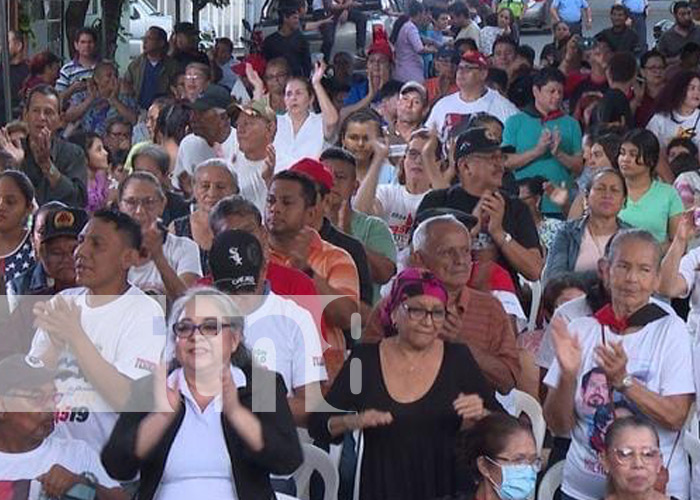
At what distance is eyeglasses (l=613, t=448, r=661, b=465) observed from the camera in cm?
522

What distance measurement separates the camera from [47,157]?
8.85 meters

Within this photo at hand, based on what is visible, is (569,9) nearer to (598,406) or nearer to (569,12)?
(569,12)

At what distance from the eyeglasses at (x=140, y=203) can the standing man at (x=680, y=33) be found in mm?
8918

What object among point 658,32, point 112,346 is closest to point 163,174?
point 112,346

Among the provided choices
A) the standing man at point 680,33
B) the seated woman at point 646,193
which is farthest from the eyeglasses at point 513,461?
the standing man at point 680,33

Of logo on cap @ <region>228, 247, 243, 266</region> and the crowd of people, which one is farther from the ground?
logo on cap @ <region>228, 247, 243, 266</region>

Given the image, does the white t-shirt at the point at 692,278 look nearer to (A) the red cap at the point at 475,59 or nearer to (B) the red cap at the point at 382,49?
(A) the red cap at the point at 475,59

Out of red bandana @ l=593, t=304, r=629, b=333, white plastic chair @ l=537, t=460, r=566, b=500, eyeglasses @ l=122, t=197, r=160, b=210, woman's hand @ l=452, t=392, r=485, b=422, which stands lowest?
white plastic chair @ l=537, t=460, r=566, b=500

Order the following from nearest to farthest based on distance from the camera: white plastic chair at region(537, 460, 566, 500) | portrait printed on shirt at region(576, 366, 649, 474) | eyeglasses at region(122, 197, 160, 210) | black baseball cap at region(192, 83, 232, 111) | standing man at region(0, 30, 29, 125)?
portrait printed on shirt at region(576, 366, 649, 474)
white plastic chair at region(537, 460, 566, 500)
eyeglasses at region(122, 197, 160, 210)
black baseball cap at region(192, 83, 232, 111)
standing man at region(0, 30, 29, 125)

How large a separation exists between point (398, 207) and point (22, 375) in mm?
3572

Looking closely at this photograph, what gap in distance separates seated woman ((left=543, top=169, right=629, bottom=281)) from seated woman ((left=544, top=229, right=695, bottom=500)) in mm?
1630

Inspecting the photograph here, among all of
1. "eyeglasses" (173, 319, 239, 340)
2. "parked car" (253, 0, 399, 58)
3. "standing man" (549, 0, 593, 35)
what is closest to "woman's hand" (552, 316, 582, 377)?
"eyeglasses" (173, 319, 239, 340)

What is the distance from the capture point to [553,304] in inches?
276

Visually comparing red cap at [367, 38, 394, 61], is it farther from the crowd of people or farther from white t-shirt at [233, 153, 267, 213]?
white t-shirt at [233, 153, 267, 213]
